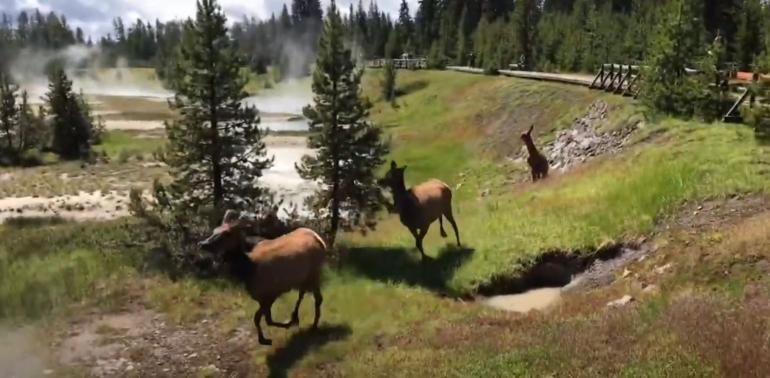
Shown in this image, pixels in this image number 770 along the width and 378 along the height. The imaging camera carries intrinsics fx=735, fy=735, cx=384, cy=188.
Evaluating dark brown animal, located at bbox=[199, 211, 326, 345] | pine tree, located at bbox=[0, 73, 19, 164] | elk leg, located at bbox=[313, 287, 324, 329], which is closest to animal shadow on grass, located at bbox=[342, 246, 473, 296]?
elk leg, located at bbox=[313, 287, 324, 329]

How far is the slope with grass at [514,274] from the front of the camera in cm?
1124

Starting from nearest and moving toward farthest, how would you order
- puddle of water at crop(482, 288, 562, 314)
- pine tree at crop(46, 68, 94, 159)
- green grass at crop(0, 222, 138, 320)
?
puddle of water at crop(482, 288, 562, 314)
green grass at crop(0, 222, 138, 320)
pine tree at crop(46, 68, 94, 159)

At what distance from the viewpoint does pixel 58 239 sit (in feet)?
80.4

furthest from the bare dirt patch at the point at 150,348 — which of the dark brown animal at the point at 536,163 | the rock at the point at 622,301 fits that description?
the dark brown animal at the point at 536,163

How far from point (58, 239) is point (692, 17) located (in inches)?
1050

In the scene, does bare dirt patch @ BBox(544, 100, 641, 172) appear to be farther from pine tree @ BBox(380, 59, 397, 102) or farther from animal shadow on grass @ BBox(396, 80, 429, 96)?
pine tree @ BBox(380, 59, 397, 102)

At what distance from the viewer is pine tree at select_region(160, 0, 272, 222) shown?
899 inches

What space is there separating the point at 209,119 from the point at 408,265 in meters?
7.93

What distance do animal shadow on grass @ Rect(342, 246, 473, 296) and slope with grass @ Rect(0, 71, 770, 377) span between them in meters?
0.06

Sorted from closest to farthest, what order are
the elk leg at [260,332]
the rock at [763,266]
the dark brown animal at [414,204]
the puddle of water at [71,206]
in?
the rock at [763,266] → the elk leg at [260,332] → the dark brown animal at [414,204] → the puddle of water at [71,206]

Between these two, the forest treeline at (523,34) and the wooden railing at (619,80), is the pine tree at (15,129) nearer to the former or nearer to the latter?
the forest treeline at (523,34)

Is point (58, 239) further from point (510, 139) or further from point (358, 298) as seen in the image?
point (510, 139)

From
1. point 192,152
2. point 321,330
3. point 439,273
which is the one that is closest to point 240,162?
point 192,152

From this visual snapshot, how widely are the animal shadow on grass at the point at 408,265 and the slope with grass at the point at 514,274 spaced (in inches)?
2.4
